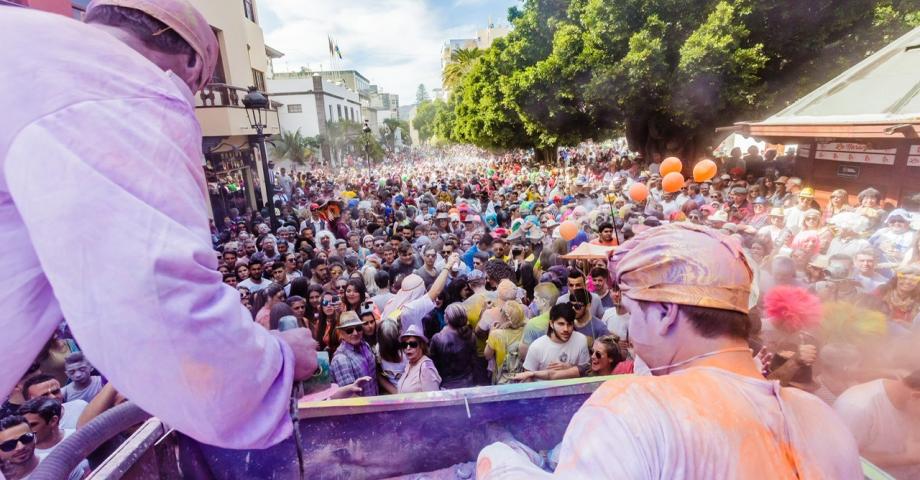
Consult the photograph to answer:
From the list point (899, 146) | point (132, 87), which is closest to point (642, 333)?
point (132, 87)

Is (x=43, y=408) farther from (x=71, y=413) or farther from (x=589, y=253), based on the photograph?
(x=589, y=253)

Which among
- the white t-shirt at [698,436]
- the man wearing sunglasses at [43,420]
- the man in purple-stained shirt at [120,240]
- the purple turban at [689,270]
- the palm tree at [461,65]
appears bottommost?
the man wearing sunglasses at [43,420]

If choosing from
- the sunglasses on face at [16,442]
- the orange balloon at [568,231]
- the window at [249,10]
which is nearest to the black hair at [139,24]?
the sunglasses on face at [16,442]

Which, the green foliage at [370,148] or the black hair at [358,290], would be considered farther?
the green foliage at [370,148]

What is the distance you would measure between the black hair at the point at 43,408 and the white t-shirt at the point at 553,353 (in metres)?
3.60

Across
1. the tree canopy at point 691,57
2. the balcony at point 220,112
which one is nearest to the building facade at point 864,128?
the tree canopy at point 691,57

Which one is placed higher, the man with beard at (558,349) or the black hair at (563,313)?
the black hair at (563,313)

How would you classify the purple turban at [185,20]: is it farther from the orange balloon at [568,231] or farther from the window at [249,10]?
the window at [249,10]

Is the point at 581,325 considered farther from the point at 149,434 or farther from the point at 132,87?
the point at 132,87

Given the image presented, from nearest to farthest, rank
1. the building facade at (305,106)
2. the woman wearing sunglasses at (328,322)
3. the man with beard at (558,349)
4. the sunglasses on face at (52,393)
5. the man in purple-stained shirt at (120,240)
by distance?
1. the man in purple-stained shirt at (120,240)
2. the sunglasses on face at (52,393)
3. the man with beard at (558,349)
4. the woman wearing sunglasses at (328,322)
5. the building facade at (305,106)

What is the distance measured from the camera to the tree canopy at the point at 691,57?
1342 cm

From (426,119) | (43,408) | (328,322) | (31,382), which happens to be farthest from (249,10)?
(426,119)

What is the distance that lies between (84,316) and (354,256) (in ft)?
24.6

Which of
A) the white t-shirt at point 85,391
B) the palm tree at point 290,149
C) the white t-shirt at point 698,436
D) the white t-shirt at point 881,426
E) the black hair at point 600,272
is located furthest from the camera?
the palm tree at point 290,149
